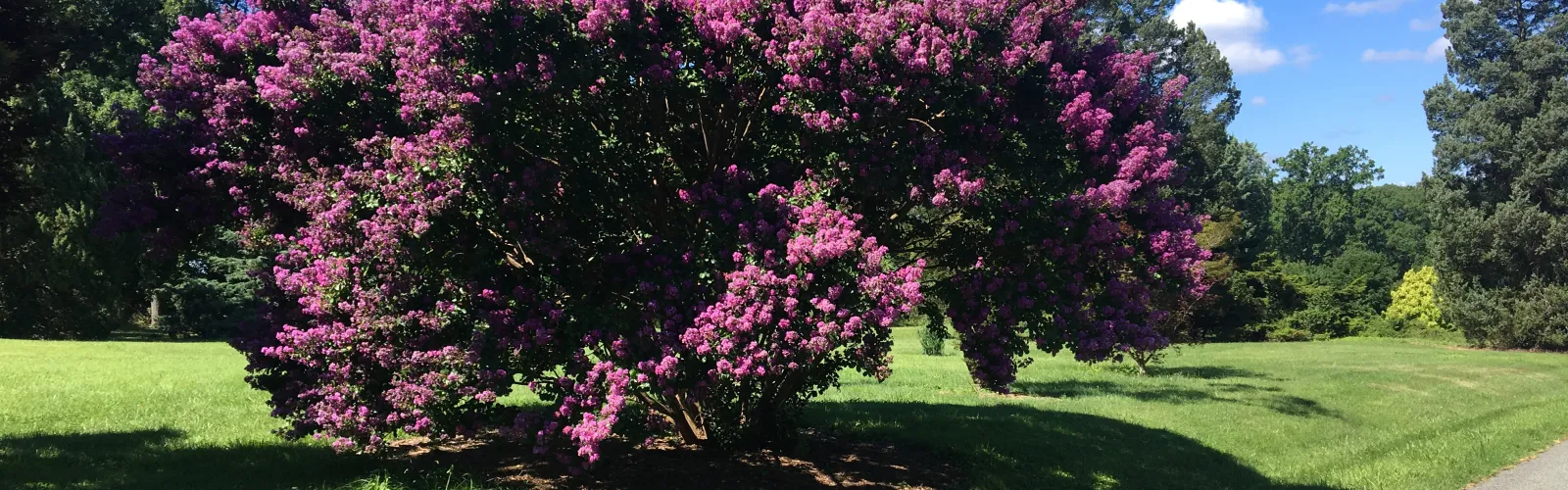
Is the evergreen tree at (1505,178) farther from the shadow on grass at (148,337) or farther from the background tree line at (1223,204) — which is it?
the shadow on grass at (148,337)

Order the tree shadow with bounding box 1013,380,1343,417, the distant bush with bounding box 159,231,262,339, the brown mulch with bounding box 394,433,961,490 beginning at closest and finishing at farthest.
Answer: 1. the brown mulch with bounding box 394,433,961,490
2. the tree shadow with bounding box 1013,380,1343,417
3. the distant bush with bounding box 159,231,262,339

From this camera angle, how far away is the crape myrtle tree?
6.04 meters

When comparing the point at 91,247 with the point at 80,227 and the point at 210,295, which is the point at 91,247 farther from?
the point at 210,295

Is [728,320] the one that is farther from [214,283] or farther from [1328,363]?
[214,283]

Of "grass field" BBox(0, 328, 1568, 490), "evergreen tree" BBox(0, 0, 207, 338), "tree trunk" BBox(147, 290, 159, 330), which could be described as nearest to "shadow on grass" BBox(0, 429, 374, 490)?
"grass field" BBox(0, 328, 1568, 490)

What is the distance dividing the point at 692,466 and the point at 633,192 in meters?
3.07

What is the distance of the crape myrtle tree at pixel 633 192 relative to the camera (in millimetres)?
6035

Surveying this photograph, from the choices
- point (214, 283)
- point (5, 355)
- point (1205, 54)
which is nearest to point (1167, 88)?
point (5, 355)

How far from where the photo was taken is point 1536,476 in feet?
33.6

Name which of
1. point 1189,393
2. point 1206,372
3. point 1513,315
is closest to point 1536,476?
point 1189,393

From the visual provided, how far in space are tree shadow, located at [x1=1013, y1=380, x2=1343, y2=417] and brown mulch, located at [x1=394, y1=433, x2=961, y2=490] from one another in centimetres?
924

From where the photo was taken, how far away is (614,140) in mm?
7121

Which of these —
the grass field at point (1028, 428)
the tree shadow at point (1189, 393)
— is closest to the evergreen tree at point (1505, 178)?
the grass field at point (1028, 428)

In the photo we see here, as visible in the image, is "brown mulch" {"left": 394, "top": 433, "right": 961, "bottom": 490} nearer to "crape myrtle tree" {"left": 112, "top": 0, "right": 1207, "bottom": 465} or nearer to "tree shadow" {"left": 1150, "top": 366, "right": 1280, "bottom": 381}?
"crape myrtle tree" {"left": 112, "top": 0, "right": 1207, "bottom": 465}
